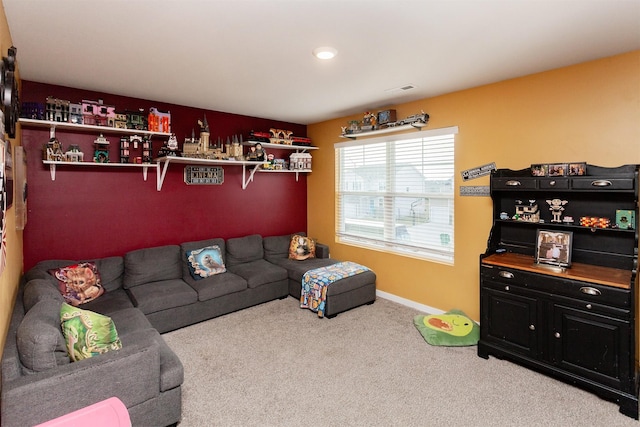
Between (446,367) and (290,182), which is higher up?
(290,182)

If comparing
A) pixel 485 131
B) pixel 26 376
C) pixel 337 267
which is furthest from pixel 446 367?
pixel 26 376

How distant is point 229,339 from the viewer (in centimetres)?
326

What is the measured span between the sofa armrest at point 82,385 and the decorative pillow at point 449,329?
2405 mm

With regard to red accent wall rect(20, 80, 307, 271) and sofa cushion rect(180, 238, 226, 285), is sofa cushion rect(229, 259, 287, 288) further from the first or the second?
red accent wall rect(20, 80, 307, 271)

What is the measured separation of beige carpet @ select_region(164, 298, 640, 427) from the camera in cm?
218

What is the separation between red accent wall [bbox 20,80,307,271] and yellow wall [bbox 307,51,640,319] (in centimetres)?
173

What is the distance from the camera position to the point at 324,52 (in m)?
2.43

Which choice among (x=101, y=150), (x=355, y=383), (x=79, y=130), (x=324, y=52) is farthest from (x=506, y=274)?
(x=79, y=130)

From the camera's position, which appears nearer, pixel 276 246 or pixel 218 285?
pixel 218 285

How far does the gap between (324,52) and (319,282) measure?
2.41m

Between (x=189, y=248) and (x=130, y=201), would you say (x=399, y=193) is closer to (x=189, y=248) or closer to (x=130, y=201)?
(x=189, y=248)

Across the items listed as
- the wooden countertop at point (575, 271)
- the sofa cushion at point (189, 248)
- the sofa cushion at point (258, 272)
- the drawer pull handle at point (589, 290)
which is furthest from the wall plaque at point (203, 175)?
the drawer pull handle at point (589, 290)

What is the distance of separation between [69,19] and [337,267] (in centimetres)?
338

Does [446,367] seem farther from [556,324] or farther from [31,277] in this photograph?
[31,277]
